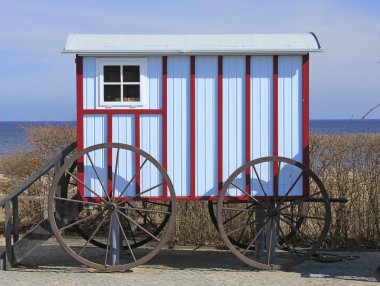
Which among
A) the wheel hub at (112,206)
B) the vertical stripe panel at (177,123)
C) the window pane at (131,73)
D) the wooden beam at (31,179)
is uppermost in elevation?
the window pane at (131,73)

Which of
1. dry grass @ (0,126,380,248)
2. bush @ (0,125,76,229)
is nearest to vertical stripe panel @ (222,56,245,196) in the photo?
dry grass @ (0,126,380,248)

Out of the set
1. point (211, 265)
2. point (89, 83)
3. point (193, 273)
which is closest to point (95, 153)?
point (89, 83)

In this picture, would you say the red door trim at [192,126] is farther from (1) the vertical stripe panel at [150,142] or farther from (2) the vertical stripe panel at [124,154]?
(2) the vertical stripe panel at [124,154]

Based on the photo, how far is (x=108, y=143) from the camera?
869 centimetres

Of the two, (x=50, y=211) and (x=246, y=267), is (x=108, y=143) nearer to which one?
(x=50, y=211)

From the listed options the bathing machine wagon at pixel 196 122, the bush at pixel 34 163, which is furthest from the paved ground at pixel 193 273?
the bush at pixel 34 163

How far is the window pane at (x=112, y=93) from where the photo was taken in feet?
29.6

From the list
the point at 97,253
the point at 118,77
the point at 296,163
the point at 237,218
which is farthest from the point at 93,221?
the point at 296,163

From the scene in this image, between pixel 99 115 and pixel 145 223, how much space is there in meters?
3.27

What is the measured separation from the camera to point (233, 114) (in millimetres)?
9047

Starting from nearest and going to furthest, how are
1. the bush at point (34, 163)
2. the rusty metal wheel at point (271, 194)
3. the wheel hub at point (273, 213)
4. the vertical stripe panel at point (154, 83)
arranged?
the rusty metal wheel at point (271, 194) < the wheel hub at point (273, 213) < the vertical stripe panel at point (154, 83) < the bush at point (34, 163)

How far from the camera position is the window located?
29.5 ft

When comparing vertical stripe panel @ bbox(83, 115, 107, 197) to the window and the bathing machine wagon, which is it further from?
the window

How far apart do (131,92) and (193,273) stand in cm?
260
